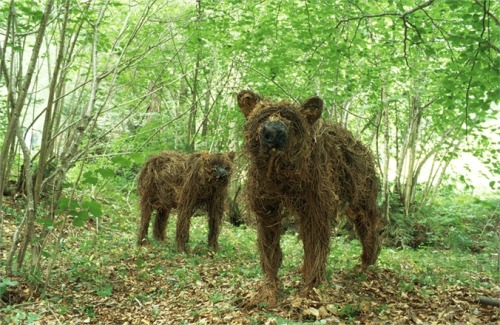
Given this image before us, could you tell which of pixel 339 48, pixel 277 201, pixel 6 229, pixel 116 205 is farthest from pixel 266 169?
pixel 116 205

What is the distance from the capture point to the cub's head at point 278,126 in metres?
3.87

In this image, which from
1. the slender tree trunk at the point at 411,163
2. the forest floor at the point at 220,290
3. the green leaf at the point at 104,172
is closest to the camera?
the forest floor at the point at 220,290

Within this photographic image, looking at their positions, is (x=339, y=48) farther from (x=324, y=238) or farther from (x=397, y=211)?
(x=397, y=211)

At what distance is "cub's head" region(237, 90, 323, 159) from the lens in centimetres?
387

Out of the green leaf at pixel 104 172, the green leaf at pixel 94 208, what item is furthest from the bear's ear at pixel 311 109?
the green leaf at pixel 94 208

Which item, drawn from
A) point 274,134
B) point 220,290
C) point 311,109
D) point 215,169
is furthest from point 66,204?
point 215,169

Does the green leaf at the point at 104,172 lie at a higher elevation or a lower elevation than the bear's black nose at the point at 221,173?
lower

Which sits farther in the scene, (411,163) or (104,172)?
(411,163)

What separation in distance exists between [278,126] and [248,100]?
24.7 inches

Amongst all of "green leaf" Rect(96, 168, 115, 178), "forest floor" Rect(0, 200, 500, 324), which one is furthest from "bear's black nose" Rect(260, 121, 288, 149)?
"green leaf" Rect(96, 168, 115, 178)

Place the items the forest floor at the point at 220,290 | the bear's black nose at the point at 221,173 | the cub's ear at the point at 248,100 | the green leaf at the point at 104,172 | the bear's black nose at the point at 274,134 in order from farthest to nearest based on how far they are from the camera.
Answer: the bear's black nose at the point at 221,173, the green leaf at the point at 104,172, the cub's ear at the point at 248,100, the forest floor at the point at 220,290, the bear's black nose at the point at 274,134

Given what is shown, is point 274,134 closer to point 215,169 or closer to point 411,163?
point 215,169

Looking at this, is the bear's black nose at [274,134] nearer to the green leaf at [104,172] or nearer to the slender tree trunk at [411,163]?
the green leaf at [104,172]

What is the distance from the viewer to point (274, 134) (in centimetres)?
383
